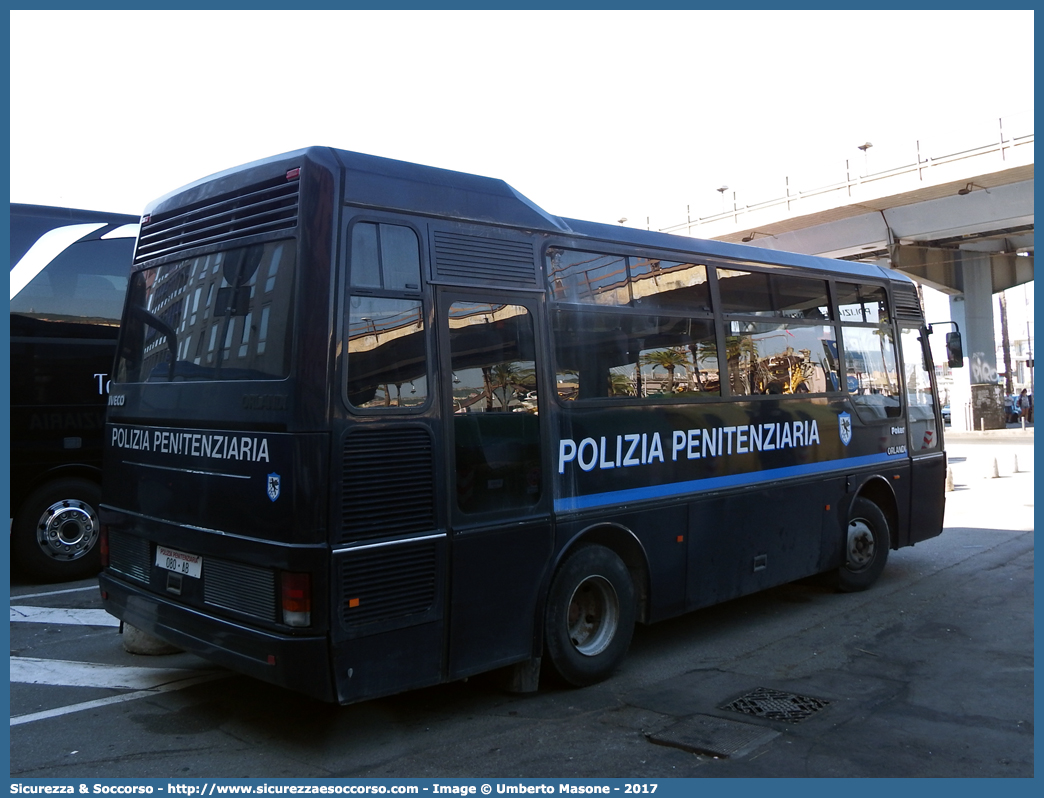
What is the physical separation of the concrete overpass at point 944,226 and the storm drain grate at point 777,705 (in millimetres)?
24472

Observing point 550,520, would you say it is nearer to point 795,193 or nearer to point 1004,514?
point 1004,514

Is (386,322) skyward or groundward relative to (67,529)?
skyward

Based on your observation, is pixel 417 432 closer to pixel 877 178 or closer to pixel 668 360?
pixel 668 360

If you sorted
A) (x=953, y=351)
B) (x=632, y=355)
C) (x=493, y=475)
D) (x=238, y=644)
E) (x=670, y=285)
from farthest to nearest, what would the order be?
1. (x=953, y=351)
2. (x=670, y=285)
3. (x=632, y=355)
4. (x=493, y=475)
5. (x=238, y=644)

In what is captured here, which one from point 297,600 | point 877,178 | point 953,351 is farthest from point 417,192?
point 877,178

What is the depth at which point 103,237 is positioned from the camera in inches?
392

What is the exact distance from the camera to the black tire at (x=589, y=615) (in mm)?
5949

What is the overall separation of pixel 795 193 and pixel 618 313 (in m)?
26.8

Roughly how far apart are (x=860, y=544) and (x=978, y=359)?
34505 millimetres

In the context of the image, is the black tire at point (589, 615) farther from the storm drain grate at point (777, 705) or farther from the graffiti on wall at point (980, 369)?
the graffiti on wall at point (980, 369)

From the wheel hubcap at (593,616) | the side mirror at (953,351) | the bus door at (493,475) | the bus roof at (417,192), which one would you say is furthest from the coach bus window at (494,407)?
the side mirror at (953,351)

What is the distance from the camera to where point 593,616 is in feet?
21.0

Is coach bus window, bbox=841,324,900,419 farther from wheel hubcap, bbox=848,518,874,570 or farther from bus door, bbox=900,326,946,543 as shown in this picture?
wheel hubcap, bbox=848,518,874,570

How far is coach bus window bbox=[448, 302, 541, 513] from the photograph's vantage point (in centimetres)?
543
